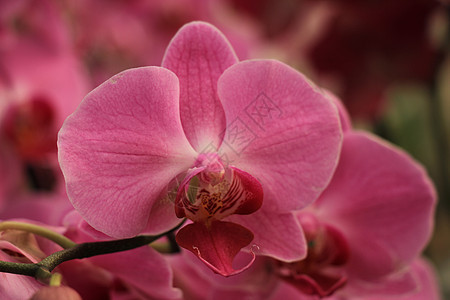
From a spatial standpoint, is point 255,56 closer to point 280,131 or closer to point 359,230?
point 359,230

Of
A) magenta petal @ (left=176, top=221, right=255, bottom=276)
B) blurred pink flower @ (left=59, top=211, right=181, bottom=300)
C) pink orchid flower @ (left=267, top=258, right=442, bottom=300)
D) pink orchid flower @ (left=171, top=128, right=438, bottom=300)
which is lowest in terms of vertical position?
pink orchid flower @ (left=267, top=258, right=442, bottom=300)

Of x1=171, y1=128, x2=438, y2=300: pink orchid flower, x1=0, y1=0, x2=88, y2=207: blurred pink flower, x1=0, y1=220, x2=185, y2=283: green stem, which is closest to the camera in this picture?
x1=0, y1=220, x2=185, y2=283: green stem

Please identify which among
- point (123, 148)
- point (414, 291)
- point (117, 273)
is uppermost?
point (123, 148)

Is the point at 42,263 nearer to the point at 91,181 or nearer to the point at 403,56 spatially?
the point at 91,181

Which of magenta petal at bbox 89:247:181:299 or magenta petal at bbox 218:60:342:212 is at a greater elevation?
magenta petal at bbox 218:60:342:212

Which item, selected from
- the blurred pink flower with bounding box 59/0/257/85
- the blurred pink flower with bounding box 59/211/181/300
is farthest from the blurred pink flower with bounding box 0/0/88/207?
the blurred pink flower with bounding box 59/211/181/300

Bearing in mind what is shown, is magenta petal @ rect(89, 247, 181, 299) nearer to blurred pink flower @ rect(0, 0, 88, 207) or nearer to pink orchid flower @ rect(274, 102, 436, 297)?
pink orchid flower @ rect(274, 102, 436, 297)

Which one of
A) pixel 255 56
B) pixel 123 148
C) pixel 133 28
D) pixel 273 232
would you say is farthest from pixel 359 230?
pixel 133 28

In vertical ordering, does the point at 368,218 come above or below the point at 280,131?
below
